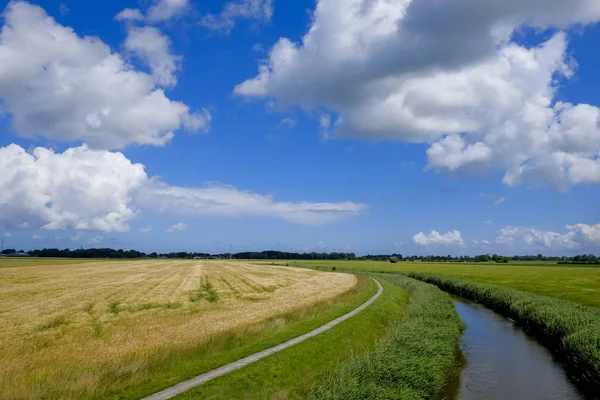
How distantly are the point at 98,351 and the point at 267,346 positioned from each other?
319 inches

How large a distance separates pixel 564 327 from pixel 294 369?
20223 millimetres

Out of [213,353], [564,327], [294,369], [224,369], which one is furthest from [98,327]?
[564,327]

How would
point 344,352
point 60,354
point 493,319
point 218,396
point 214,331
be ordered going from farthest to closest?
point 493,319 < point 214,331 < point 344,352 < point 60,354 < point 218,396

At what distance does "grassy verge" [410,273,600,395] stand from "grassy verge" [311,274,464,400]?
6.38 metres

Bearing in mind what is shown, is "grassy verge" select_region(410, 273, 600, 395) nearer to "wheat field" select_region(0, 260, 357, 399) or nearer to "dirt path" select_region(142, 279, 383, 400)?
"dirt path" select_region(142, 279, 383, 400)

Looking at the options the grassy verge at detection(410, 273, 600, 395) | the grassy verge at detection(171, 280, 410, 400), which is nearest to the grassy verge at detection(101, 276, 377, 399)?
the grassy verge at detection(171, 280, 410, 400)

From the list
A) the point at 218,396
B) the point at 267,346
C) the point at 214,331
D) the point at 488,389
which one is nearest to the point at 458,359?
the point at 488,389

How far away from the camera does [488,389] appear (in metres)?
20.6

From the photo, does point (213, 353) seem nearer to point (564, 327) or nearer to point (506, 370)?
point (506, 370)

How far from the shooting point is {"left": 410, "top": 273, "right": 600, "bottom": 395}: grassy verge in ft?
69.6

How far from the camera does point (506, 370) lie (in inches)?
946

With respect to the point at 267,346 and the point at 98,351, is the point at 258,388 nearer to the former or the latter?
the point at 267,346

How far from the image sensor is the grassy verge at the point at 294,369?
15234 mm

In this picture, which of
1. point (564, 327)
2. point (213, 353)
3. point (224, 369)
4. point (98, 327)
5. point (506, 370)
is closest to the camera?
point (224, 369)
